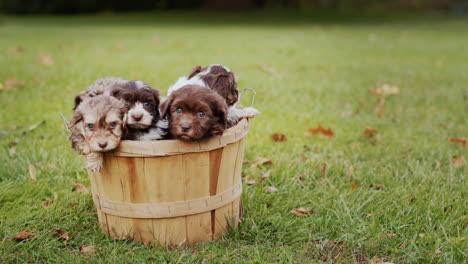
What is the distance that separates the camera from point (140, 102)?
10.2ft

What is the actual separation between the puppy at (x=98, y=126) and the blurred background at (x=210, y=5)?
25.5 metres

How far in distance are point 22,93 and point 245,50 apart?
20.1 ft

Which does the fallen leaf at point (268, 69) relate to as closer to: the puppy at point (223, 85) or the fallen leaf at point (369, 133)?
the fallen leaf at point (369, 133)

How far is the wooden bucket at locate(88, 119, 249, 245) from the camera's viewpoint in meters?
2.79

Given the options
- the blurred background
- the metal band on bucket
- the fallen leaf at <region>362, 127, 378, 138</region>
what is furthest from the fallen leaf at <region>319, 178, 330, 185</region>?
the blurred background

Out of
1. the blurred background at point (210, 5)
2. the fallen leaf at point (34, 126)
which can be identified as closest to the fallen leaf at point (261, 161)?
the fallen leaf at point (34, 126)

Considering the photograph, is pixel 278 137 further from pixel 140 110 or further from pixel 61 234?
pixel 61 234

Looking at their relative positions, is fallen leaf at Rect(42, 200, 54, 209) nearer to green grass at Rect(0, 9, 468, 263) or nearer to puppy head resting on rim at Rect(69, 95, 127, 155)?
green grass at Rect(0, 9, 468, 263)

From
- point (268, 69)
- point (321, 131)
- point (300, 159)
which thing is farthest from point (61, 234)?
point (268, 69)

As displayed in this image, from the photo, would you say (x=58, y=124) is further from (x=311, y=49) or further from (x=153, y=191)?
(x=311, y=49)

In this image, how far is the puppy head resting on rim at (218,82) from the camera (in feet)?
11.5

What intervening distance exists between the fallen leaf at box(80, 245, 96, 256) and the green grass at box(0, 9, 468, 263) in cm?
4

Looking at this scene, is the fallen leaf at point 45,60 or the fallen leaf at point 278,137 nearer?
the fallen leaf at point 278,137

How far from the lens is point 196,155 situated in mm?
2830
